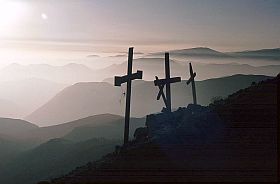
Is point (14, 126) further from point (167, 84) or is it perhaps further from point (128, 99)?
point (128, 99)

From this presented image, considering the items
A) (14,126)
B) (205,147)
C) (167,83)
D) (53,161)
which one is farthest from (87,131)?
(205,147)

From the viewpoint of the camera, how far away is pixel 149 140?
18578 millimetres

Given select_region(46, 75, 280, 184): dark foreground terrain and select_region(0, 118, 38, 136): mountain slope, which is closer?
→ select_region(46, 75, 280, 184): dark foreground terrain

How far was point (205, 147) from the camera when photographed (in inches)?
635

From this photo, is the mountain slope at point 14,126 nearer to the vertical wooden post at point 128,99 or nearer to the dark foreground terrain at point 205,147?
the vertical wooden post at point 128,99

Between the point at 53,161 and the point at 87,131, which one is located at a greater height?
the point at 87,131

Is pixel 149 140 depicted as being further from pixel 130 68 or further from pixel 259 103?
pixel 259 103

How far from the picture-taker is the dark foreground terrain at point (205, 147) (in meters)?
13.3

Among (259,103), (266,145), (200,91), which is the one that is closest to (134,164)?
(266,145)

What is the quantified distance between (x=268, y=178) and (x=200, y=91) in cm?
17610

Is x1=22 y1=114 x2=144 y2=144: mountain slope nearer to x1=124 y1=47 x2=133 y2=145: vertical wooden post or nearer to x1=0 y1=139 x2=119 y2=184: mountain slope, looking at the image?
x1=0 y1=139 x2=119 y2=184: mountain slope

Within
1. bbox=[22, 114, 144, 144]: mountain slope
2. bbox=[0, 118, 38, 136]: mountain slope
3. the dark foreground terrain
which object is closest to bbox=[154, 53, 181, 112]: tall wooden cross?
the dark foreground terrain

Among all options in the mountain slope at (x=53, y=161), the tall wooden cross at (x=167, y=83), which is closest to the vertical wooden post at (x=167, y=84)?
the tall wooden cross at (x=167, y=83)

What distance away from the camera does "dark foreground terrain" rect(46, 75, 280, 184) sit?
13.3m
